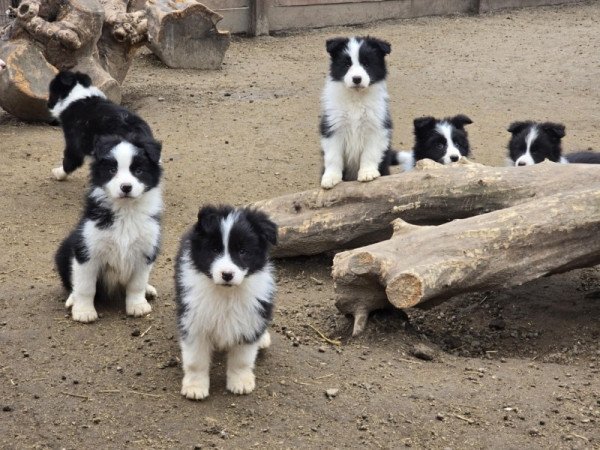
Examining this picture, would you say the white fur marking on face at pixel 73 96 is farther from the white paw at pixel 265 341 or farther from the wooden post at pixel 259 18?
the wooden post at pixel 259 18

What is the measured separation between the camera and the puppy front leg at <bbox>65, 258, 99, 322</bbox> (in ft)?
18.8

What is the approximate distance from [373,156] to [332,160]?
318 millimetres

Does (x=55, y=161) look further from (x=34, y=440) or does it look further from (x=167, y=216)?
(x=34, y=440)

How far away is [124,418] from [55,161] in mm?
5434

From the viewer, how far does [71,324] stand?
5.73m

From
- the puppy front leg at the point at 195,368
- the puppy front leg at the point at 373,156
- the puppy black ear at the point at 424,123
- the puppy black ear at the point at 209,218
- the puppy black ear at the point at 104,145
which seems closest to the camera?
the puppy black ear at the point at 209,218

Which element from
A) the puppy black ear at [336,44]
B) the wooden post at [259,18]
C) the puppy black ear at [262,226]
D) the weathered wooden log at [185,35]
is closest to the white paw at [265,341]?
the puppy black ear at [262,226]

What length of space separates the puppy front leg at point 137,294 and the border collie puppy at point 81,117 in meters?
2.41

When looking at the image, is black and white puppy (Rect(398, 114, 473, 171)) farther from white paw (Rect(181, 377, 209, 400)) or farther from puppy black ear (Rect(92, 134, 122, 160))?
white paw (Rect(181, 377, 209, 400))

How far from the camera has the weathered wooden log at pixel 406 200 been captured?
20.7 feet

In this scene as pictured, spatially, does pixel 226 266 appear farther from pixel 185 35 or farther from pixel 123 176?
pixel 185 35

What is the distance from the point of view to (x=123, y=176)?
570 centimetres

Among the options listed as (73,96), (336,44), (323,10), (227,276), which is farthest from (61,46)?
(227,276)

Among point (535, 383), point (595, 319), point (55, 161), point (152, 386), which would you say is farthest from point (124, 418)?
point (55, 161)
